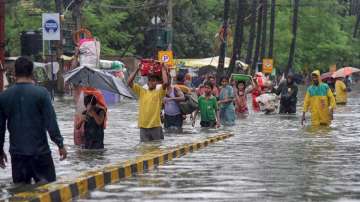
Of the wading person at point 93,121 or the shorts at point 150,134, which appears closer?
the wading person at point 93,121

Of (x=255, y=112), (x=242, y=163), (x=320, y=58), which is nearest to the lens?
(x=242, y=163)

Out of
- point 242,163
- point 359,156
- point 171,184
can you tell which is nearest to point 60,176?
point 171,184

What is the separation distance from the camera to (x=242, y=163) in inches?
604

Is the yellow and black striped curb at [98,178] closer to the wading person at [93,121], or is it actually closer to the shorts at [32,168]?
the shorts at [32,168]

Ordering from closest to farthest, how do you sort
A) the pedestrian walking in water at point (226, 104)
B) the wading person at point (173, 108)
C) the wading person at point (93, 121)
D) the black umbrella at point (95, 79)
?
the wading person at point (93, 121), the black umbrella at point (95, 79), the wading person at point (173, 108), the pedestrian walking in water at point (226, 104)

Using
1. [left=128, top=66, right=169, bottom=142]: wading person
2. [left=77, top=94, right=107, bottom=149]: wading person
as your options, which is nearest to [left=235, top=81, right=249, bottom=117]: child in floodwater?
[left=128, top=66, right=169, bottom=142]: wading person

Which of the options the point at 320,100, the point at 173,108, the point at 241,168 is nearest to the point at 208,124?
the point at 320,100

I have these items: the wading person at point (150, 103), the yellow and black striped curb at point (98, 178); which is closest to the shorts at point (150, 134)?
the wading person at point (150, 103)

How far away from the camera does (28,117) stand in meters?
10.6

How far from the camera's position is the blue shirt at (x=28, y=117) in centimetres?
1061

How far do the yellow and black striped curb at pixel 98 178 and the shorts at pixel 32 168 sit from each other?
0.14m

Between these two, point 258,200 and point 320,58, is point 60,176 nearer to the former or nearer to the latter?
point 258,200

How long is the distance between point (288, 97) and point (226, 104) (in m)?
8.17

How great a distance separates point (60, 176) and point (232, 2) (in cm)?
6729
